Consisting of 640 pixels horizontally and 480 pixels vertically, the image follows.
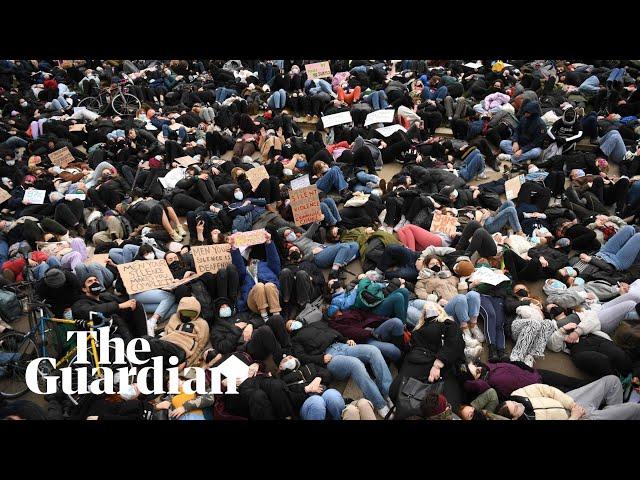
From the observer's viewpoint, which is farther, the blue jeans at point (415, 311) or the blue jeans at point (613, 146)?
the blue jeans at point (613, 146)

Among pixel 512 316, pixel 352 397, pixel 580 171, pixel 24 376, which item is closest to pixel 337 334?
pixel 352 397

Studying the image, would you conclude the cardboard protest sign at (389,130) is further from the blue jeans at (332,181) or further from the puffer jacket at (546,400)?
the puffer jacket at (546,400)

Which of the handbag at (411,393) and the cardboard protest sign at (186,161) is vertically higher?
the cardboard protest sign at (186,161)

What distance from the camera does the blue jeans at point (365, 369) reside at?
227 inches

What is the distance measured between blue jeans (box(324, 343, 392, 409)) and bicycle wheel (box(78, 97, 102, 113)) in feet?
39.5

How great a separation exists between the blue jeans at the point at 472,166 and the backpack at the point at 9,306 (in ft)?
29.0

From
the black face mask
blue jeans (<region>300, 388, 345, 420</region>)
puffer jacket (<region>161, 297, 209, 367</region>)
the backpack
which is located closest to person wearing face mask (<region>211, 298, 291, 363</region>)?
puffer jacket (<region>161, 297, 209, 367</region>)

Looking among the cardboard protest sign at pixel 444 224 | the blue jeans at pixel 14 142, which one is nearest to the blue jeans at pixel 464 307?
the cardboard protest sign at pixel 444 224

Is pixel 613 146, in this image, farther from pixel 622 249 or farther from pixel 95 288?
pixel 95 288

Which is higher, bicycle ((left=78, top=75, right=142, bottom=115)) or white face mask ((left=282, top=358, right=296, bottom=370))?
bicycle ((left=78, top=75, right=142, bottom=115))

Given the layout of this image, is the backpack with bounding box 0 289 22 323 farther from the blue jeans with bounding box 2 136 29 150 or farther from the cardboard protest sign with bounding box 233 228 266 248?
the blue jeans with bounding box 2 136 29 150

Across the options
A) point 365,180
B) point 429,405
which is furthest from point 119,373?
point 365,180

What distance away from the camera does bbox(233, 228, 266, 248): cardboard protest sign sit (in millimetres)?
7852
